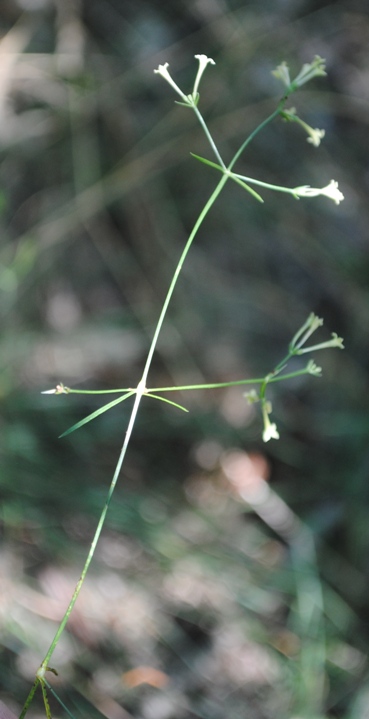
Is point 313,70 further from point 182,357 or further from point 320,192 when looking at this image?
point 182,357

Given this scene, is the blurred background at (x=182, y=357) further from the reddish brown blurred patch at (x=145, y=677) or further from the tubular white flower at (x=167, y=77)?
the tubular white flower at (x=167, y=77)

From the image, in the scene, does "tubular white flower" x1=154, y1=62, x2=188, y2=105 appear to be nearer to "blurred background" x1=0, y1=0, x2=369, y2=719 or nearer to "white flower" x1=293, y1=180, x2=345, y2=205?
"white flower" x1=293, y1=180, x2=345, y2=205

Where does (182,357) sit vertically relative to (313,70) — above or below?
above

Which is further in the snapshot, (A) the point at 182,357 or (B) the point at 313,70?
(A) the point at 182,357

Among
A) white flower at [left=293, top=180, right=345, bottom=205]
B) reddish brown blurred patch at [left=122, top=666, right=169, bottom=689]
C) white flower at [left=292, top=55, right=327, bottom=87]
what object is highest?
white flower at [left=292, top=55, right=327, bottom=87]

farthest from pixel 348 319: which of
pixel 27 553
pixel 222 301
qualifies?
pixel 27 553

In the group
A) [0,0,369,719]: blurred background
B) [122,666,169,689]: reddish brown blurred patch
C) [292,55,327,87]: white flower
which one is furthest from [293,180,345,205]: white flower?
[122,666,169,689]: reddish brown blurred patch

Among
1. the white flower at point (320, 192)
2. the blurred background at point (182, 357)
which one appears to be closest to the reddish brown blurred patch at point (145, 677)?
the blurred background at point (182, 357)

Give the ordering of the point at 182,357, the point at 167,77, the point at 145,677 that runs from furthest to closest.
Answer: the point at 182,357 → the point at 145,677 → the point at 167,77

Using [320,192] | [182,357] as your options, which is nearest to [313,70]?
[320,192]
